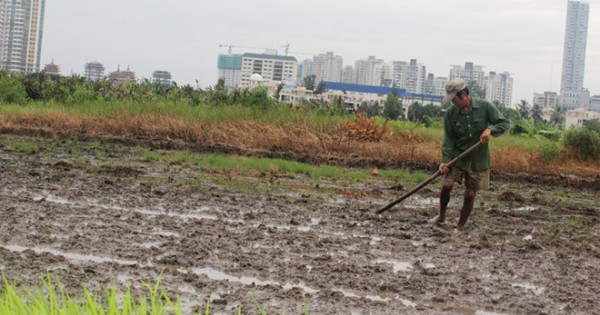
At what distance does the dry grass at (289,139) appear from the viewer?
16234 millimetres

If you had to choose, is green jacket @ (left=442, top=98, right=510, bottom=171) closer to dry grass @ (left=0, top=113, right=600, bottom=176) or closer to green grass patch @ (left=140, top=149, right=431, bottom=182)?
green grass patch @ (left=140, top=149, right=431, bottom=182)

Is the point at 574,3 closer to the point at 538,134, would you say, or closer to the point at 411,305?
the point at 538,134

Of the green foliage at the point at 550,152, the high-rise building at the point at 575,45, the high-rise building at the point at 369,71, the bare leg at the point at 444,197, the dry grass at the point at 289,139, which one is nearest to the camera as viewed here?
the bare leg at the point at 444,197

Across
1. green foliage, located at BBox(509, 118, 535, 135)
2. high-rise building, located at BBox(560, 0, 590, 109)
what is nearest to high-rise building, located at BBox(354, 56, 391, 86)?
high-rise building, located at BBox(560, 0, 590, 109)

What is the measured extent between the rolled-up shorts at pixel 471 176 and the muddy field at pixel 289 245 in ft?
1.59

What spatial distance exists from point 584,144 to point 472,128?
1010 cm

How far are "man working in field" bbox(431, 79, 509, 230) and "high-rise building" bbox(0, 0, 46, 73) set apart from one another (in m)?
89.6

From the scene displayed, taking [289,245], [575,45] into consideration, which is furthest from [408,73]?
[289,245]

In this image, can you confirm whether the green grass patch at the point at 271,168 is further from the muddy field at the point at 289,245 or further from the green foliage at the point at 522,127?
the green foliage at the point at 522,127

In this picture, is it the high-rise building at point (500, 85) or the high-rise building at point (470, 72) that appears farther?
the high-rise building at point (500, 85)

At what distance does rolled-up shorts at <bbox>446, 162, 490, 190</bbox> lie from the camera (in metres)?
8.06

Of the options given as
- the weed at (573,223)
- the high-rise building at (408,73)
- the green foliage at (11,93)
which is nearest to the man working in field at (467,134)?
the weed at (573,223)

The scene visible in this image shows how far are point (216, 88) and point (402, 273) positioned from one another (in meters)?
20.0

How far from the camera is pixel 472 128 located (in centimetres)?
791
